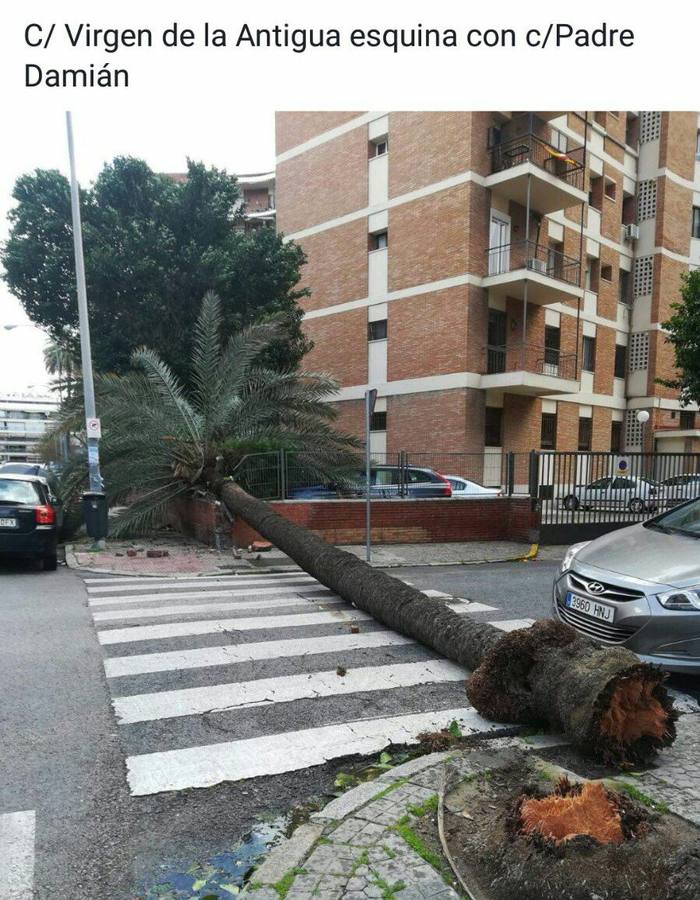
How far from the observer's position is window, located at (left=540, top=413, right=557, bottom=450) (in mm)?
24609

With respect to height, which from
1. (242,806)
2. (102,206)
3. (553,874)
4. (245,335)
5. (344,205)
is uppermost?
(344,205)

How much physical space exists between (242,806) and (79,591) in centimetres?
603

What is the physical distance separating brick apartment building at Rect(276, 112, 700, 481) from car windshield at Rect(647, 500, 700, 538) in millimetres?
13549

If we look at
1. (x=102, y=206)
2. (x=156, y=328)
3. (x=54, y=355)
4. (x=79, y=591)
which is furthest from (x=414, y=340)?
(x=54, y=355)

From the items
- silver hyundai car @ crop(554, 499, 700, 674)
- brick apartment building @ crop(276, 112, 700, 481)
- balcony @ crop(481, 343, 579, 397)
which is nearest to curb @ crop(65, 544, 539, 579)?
silver hyundai car @ crop(554, 499, 700, 674)

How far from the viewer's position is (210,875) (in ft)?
8.19

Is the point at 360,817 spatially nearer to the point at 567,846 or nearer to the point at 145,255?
the point at 567,846

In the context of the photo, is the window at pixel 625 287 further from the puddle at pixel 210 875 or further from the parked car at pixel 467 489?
the puddle at pixel 210 875

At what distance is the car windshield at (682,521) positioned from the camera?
5523 mm

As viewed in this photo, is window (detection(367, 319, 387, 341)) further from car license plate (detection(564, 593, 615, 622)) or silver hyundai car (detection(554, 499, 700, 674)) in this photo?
car license plate (detection(564, 593, 615, 622))

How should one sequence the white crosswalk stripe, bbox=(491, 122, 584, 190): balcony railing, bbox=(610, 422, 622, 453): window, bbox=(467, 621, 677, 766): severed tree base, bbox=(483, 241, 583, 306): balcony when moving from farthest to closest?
bbox=(610, 422, 622, 453): window
bbox=(491, 122, 584, 190): balcony railing
bbox=(483, 241, 583, 306): balcony
bbox=(467, 621, 677, 766): severed tree base
the white crosswalk stripe

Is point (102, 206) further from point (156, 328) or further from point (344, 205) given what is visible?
point (344, 205)

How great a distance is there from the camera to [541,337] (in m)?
24.6

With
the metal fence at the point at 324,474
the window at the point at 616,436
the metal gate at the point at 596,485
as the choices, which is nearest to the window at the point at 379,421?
the metal fence at the point at 324,474
